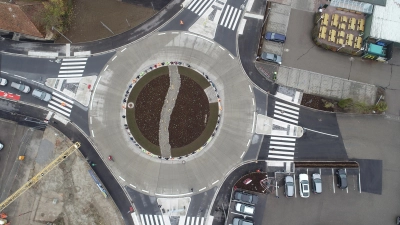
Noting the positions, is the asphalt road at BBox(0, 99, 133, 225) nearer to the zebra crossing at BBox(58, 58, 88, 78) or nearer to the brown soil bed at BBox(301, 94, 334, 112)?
the zebra crossing at BBox(58, 58, 88, 78)

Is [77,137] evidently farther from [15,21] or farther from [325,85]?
[325,85]

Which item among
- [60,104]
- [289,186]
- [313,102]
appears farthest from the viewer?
[313,102]

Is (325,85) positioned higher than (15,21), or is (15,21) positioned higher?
(15,21)

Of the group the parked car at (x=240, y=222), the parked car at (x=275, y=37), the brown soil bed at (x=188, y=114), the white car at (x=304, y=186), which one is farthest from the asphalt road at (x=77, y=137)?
the parked car at (x=275, y=37)

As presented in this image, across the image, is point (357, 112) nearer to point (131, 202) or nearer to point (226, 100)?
point (226, 100)

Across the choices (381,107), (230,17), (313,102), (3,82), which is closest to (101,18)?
(3,82)

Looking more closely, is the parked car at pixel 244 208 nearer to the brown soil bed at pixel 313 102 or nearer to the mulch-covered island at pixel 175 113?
the mulch-covered island at pixel 175 113
